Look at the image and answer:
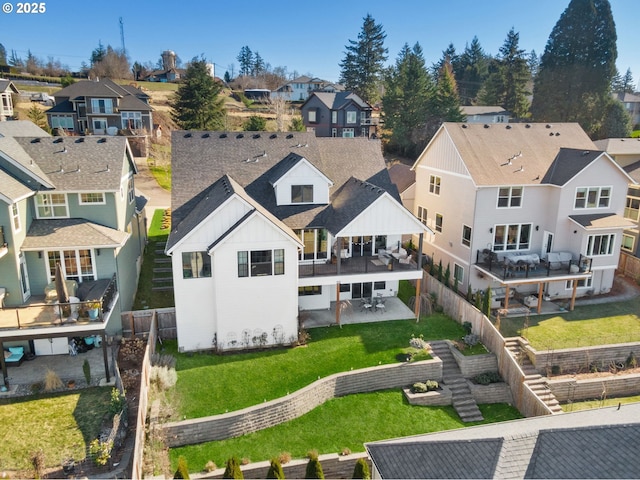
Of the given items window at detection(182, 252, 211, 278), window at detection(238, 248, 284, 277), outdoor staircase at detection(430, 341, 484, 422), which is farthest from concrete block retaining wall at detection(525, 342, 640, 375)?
window at detection(182, 252, 211, 278)

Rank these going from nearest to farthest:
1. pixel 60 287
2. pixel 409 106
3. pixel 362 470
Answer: pixel 362 470 < pixel 60 287 < pixel 409 106

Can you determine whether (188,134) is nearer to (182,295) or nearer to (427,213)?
(182,295)

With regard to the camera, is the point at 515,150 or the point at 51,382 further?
the point at 515,150

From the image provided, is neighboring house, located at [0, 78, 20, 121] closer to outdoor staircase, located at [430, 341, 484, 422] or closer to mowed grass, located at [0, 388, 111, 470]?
mowed grass, located at [0, 388, 111, 470]

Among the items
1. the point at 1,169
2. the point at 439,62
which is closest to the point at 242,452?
the point at 1,169

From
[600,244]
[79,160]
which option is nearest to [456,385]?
[600,244]

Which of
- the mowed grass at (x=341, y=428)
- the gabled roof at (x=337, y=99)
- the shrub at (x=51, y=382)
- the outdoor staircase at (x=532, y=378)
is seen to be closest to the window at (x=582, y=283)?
the outdoor staircase at (x=532, y=378)

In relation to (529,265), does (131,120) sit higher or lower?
higher

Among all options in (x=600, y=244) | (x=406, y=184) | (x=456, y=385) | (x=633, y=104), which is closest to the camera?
(x=456, y=385)

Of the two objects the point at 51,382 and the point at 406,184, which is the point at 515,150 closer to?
the point at 406,184
